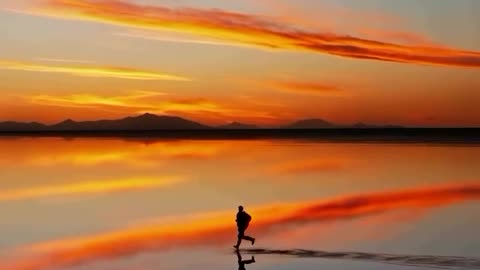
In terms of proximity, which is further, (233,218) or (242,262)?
(233,218)

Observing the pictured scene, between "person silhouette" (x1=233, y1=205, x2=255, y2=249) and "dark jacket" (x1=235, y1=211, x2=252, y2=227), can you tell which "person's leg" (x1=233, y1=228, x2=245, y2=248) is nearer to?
"person silhouette" (x1=233, y1=205, x2=255, y2=249)

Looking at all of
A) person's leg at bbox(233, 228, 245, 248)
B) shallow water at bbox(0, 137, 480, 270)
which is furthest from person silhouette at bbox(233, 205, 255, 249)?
shallow water at bbox(0, 137, 480, 270)

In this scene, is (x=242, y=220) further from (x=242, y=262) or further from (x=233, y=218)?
(x=233, y=218)

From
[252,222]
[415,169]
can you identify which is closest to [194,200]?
[252,222]

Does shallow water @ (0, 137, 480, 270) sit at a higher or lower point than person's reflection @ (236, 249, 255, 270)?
higher

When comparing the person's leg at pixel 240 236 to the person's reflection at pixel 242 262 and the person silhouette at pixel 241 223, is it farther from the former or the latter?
the person's reflection at pixel 242 262

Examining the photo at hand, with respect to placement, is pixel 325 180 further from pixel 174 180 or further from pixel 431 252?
pixel 431 252

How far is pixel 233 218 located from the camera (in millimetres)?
17938

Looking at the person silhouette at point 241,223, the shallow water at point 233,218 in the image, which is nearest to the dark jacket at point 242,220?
the person silhouette at point 241,223

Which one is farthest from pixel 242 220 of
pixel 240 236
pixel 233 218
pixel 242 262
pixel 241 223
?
pixel 233 218

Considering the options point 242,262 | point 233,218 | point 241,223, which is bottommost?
point 242,262

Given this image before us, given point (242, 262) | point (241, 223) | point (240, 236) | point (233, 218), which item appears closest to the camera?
point (242, 262)

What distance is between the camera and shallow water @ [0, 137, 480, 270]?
520 inches

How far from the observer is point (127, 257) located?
13336mm
